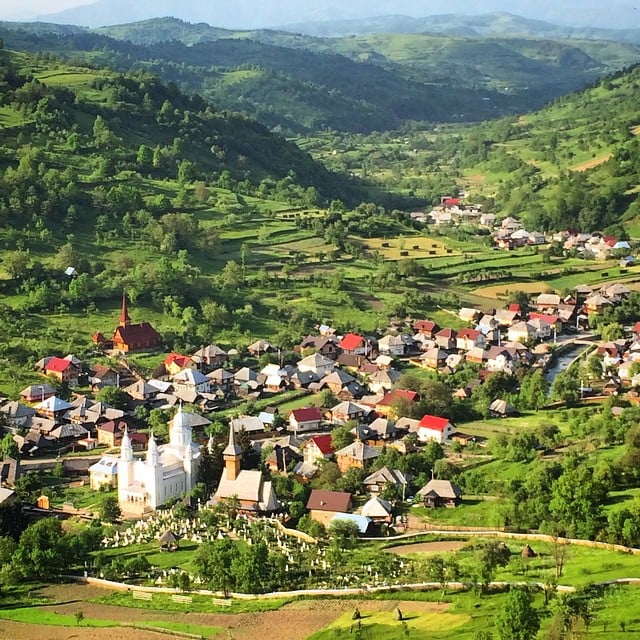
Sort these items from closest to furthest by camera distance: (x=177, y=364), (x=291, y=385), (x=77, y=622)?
(x=77, y=622) → (x=291, y=385) → (x=177, y=364)

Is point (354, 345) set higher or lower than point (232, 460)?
lower

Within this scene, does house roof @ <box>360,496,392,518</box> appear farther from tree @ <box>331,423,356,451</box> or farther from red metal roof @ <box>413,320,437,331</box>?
red metal roof @ <box>413,320,437,331</box>

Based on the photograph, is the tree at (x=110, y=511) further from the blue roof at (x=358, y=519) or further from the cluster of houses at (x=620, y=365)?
the cluster of houses at (x=620, y=365)

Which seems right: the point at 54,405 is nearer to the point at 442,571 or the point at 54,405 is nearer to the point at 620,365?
the point at 442,571

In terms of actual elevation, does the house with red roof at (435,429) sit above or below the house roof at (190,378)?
above

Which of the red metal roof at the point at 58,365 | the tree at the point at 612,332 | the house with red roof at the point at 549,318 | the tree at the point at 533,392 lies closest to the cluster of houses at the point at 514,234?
the house with red roof at the point at 549,318

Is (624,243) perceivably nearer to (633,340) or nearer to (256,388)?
(633,340)

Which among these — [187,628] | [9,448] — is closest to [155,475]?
[9,448]
